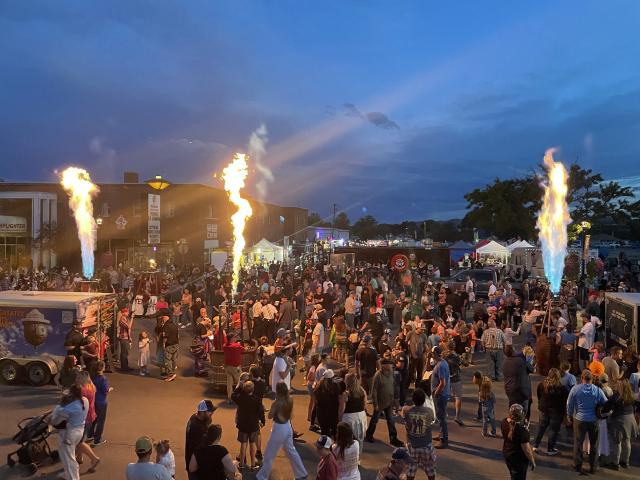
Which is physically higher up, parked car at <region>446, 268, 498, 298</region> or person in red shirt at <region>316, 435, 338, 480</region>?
parked car at <region>446, 268, 498, 298</region>

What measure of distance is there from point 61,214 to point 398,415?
119 feet

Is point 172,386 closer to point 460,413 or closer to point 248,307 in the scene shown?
point 248,307

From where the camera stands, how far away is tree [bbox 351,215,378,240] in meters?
131

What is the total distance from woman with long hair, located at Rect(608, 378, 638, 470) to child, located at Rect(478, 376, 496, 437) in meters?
1.75

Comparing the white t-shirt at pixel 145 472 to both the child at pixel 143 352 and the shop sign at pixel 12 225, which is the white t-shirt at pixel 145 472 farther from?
the shop sign at pixel 12 225

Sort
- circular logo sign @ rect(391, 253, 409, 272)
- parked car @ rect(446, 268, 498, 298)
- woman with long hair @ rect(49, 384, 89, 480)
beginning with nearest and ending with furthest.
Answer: woman with long hair @ rect(49, 384, 89, 480), circular logo sign @ rect(391, 253, 409, 272), parked car @ rect(446, 268, 498, 298)

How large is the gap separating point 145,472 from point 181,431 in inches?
162

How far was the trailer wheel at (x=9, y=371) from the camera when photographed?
1193 cm

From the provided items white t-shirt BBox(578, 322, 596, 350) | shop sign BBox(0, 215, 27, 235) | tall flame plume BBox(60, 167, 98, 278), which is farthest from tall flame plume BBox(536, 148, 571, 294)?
shop sign BBox(0, 215, 27, 235)

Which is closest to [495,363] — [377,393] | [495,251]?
[377,393]

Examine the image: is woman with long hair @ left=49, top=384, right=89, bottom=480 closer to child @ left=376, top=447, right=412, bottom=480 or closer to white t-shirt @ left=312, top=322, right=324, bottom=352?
child @ left=376, top=447, right=412, bottom=480

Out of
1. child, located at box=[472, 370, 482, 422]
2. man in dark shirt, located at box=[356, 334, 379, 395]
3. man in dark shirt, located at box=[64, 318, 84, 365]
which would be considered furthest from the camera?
man in dark shirt, located at box=[64, 318, 84, 365]

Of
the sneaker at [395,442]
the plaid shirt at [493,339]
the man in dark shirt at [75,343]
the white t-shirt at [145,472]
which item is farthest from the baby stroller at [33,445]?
the plaid shirt at [493,339]

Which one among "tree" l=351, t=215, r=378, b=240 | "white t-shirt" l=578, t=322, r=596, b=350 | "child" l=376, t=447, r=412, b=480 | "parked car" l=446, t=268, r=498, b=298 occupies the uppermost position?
"tree" l=351, t=215, r=378, b=240
